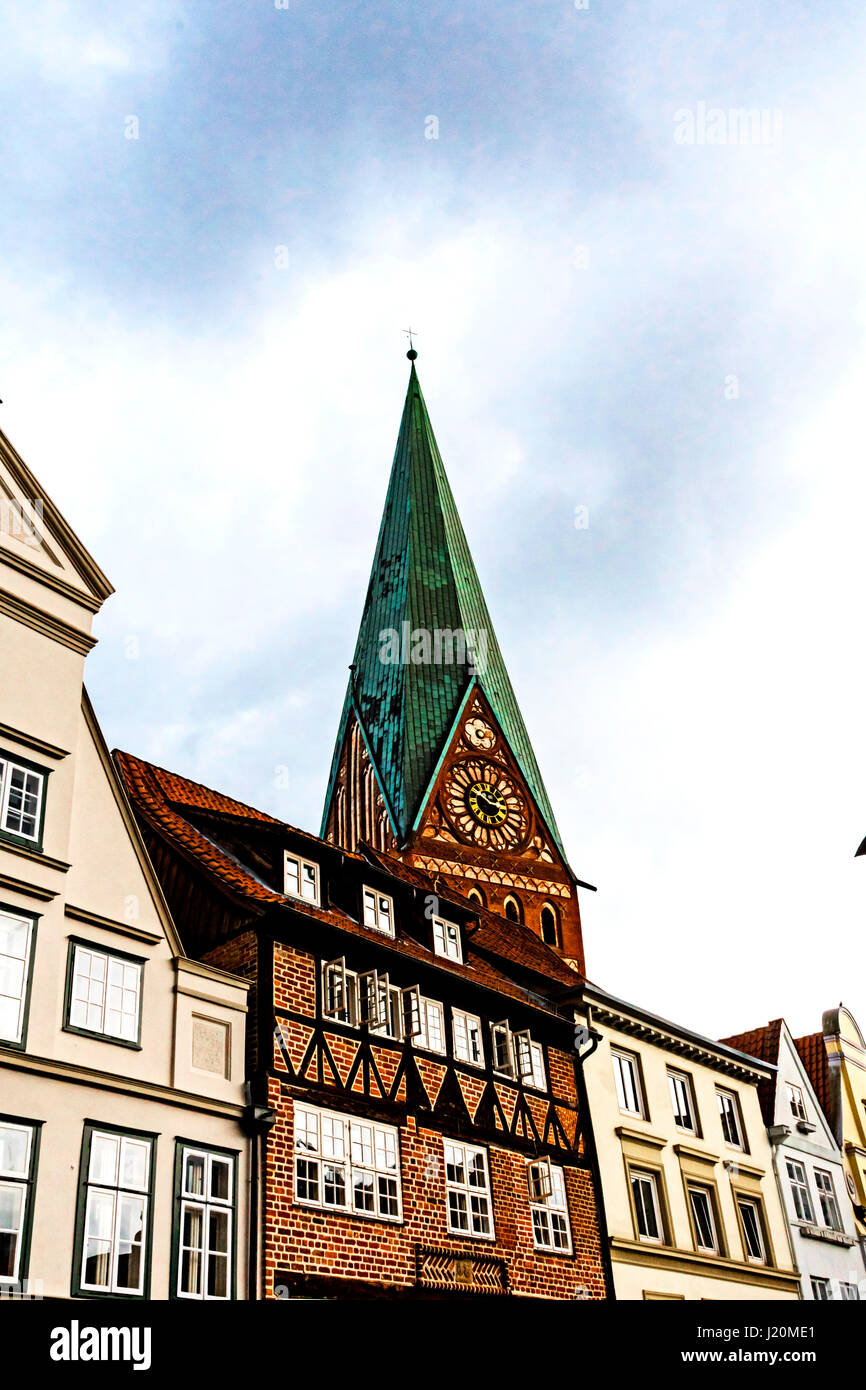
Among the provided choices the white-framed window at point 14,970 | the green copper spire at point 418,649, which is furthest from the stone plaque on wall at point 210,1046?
the green copper spire at point 418,649

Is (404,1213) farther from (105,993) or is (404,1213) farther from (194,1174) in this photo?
(105,993)

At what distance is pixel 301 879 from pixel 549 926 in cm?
3868

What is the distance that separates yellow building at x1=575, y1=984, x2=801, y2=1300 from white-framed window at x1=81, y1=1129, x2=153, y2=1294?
10995 millimetres

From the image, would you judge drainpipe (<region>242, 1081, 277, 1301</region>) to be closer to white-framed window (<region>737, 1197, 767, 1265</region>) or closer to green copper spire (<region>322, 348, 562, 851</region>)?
white-framed window (<region>737, 1197, 767, 1265</region>)

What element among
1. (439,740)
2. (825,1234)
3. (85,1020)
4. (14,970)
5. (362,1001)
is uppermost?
(439,740)

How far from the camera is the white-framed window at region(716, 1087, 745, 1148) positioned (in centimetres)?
2922

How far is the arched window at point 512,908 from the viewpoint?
57469 millimetres

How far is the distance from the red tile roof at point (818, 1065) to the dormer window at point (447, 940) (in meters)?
15.6

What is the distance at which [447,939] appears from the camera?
79.4 ft

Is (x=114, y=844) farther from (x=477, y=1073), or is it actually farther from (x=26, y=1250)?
(x=477, y=1073)

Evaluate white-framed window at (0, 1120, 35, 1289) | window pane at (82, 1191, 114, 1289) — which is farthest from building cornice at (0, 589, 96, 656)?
window pane at (82, 1191, 114, 1289)

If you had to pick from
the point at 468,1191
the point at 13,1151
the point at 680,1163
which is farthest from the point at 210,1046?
the point at 680,1163

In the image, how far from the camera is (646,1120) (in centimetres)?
2636

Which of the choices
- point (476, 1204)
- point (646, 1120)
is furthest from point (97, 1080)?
point (646, 1120)
